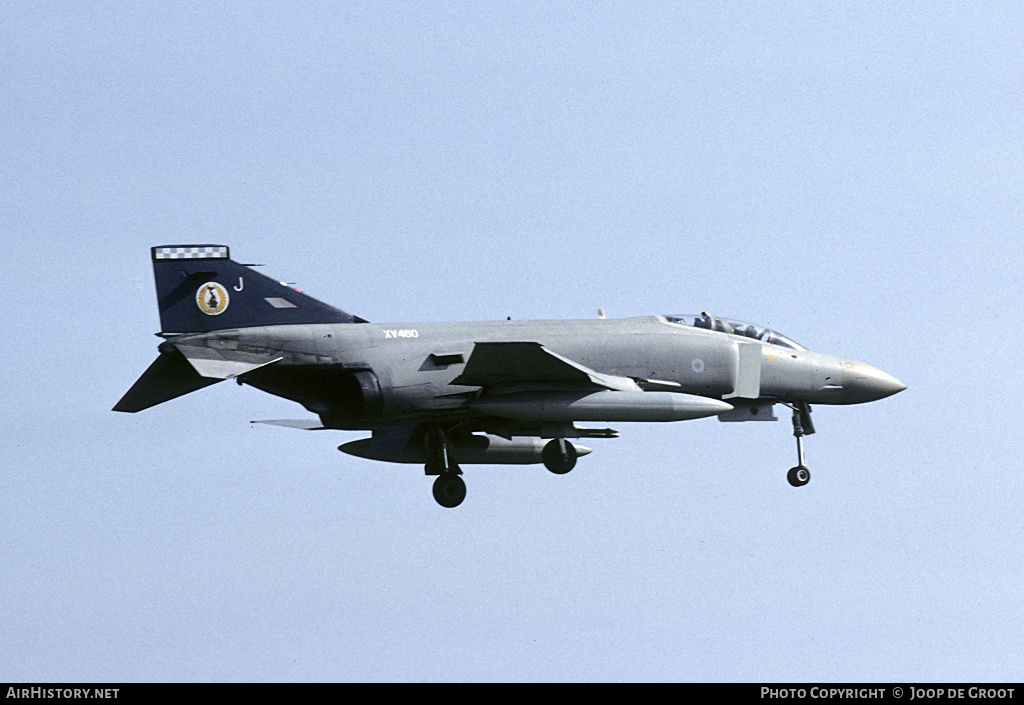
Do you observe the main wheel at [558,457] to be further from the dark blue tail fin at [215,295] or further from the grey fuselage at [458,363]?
the dark blue tail fin at [215,295]

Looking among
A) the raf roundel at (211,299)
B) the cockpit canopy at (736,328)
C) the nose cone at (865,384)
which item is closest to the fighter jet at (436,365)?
the raf roundel at (211,299)

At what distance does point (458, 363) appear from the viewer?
2347 cm

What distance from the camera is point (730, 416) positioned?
83.6 ft

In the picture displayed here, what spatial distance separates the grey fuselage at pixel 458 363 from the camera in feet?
75.8

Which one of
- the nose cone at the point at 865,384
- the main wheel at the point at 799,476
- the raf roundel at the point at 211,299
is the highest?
the raf roundel at the point at 211,299

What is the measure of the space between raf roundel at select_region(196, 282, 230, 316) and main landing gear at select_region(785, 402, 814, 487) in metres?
10.1

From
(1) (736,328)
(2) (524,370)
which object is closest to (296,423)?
(2) (524,370)

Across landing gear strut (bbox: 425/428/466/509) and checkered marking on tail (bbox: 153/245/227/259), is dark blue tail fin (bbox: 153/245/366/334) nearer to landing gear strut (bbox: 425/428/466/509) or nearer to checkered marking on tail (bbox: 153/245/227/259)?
checkered marking on tail (bbox: 153/245/227/259)

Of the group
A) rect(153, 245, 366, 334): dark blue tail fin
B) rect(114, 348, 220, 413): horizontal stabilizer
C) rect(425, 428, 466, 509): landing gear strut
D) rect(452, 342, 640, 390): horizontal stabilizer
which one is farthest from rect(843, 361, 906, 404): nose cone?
rect(114, 348, 220, 413): horizontal stabilizer

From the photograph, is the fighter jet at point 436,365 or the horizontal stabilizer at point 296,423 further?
the horizontal stabilizer at point 296,423

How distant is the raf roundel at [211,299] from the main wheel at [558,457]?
597cm

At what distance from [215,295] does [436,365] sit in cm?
366
